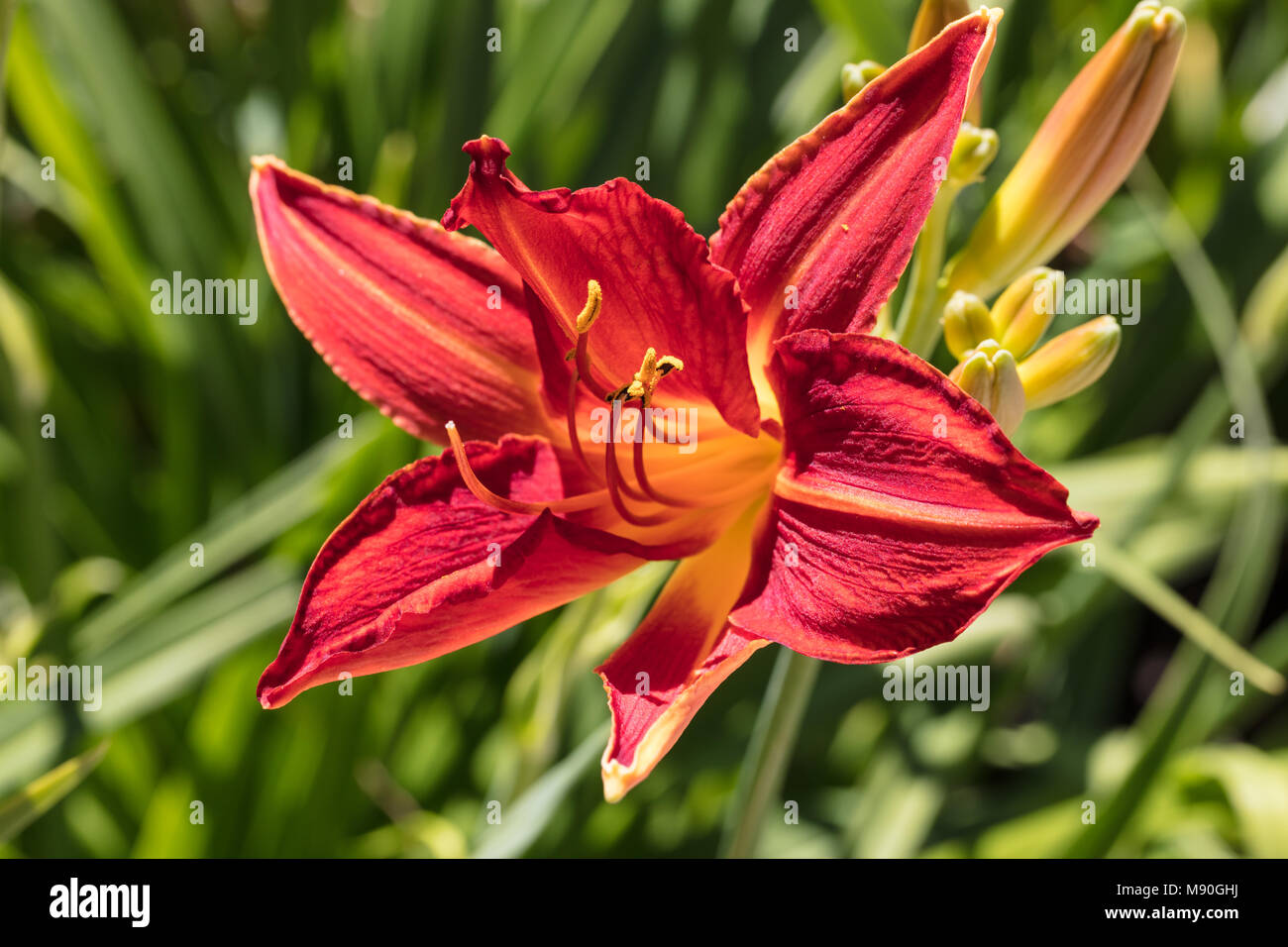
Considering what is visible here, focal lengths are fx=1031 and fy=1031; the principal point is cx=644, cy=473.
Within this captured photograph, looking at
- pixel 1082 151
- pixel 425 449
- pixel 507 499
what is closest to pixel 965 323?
pixel 1082 151

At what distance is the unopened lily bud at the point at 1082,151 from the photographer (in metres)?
0.78

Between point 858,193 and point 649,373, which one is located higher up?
point 858,193

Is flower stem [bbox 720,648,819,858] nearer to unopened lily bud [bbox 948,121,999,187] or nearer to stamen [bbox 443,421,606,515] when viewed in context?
stamen [bbox 443,421,606,515]

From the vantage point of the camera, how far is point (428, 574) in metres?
0.74

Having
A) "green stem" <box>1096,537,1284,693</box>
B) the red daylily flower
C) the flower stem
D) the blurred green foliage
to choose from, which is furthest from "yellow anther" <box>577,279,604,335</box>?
"green stem" <box>1096,537,1284,693</box>

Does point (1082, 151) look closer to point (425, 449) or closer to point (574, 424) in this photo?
point (574, 424)

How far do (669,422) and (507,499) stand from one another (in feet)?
0.50

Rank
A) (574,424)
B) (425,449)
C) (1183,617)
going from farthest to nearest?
(425,449) → (1183,617) → (574,424)

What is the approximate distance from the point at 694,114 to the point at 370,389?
890 millimetres

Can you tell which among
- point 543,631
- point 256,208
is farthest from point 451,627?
point 543,631

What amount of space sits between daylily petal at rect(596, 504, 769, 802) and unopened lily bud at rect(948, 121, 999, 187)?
1.05 feet

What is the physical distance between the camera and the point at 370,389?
83 cm

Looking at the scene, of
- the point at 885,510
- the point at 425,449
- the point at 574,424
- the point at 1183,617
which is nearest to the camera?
the point at 885,510

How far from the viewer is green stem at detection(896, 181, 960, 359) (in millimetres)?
827
